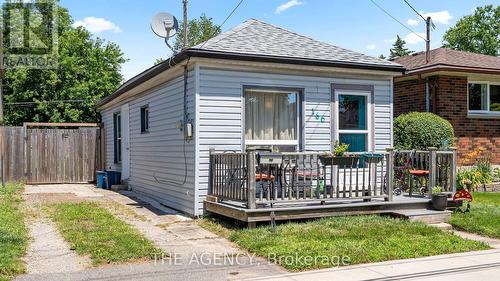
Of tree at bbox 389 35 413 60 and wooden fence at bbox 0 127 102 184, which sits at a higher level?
tree at bbox 389 35 413 60

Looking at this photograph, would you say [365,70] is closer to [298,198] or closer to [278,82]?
[278,82]

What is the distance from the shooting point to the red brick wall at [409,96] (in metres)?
14.5

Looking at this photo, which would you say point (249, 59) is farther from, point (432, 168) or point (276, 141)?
point (432, 168)

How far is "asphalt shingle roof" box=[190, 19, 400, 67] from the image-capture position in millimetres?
9188

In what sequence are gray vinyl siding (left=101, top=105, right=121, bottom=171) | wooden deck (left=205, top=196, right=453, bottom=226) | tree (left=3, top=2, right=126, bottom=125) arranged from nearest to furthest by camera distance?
wooden deck (left=205, top=196, right=453, bottom=226) < gray vinyl siding (left=101, top=105, right=121, bottom=171) < tree (left=3, top=2, right=126, bottom=125)

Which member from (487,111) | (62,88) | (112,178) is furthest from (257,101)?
(62,88)

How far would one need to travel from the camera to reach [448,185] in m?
9.42

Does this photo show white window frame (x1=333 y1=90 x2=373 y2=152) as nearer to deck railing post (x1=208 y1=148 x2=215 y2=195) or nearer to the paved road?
deck railing post (x1=208 y1=148 x2=215 y2=195)

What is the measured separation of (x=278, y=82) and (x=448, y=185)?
148 inches

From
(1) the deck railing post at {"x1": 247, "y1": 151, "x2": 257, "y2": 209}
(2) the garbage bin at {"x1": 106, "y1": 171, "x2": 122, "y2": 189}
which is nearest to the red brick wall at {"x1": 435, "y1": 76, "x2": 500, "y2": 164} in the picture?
(1) the deck railing post at {"x1": 247, "y1": 151, "x2": 257, "y2": 209}

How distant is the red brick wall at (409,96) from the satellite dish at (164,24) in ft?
25.5

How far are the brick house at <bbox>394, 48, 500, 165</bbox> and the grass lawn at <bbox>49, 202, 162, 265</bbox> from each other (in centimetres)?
938

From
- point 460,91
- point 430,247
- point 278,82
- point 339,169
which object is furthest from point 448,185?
point 460,91

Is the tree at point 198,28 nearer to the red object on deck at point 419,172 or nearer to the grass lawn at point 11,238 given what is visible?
the grass lawn at point 11,238
